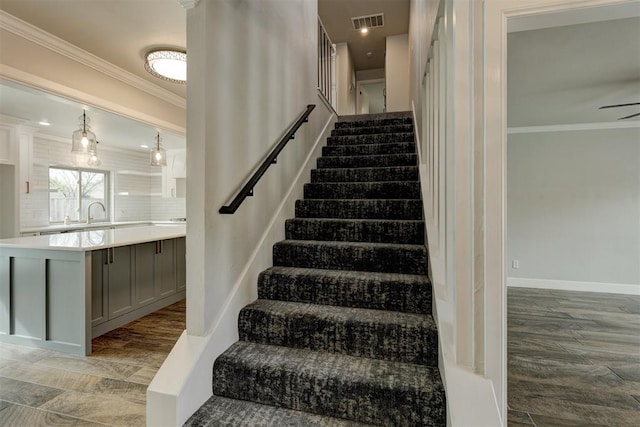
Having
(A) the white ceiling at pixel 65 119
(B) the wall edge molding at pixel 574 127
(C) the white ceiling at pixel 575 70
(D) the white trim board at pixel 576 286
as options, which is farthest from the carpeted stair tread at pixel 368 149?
(D) the white trim board at pixel 576 286

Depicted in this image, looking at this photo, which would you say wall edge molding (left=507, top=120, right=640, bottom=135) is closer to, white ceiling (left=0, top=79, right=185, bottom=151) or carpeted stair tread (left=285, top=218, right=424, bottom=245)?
carpeted stair tread (left=285, top=218, right=424, bottom=245)

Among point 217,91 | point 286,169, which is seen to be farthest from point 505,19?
point 286,169

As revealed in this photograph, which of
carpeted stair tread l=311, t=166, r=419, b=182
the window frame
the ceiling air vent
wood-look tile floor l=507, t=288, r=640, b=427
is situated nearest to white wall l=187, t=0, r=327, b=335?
carpeted stair tread l=311, t=166, r=419, b=182

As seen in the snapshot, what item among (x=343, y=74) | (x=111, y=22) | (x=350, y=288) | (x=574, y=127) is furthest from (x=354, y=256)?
(x=343, y=74)

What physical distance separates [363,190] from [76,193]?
6.22m

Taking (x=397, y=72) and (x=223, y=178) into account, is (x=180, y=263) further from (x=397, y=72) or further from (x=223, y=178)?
(x=397, y=72)

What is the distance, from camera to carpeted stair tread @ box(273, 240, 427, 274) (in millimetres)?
1985

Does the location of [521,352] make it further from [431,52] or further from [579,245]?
[579,245]

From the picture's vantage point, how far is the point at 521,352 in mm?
2717

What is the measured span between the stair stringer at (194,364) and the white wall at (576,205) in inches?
197

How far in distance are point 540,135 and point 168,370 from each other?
6053 mm

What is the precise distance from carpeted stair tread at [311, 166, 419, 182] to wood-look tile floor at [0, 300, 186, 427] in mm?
2065

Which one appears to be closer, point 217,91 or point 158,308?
point 217,91

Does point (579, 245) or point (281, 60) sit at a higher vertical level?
point (281, 60)
